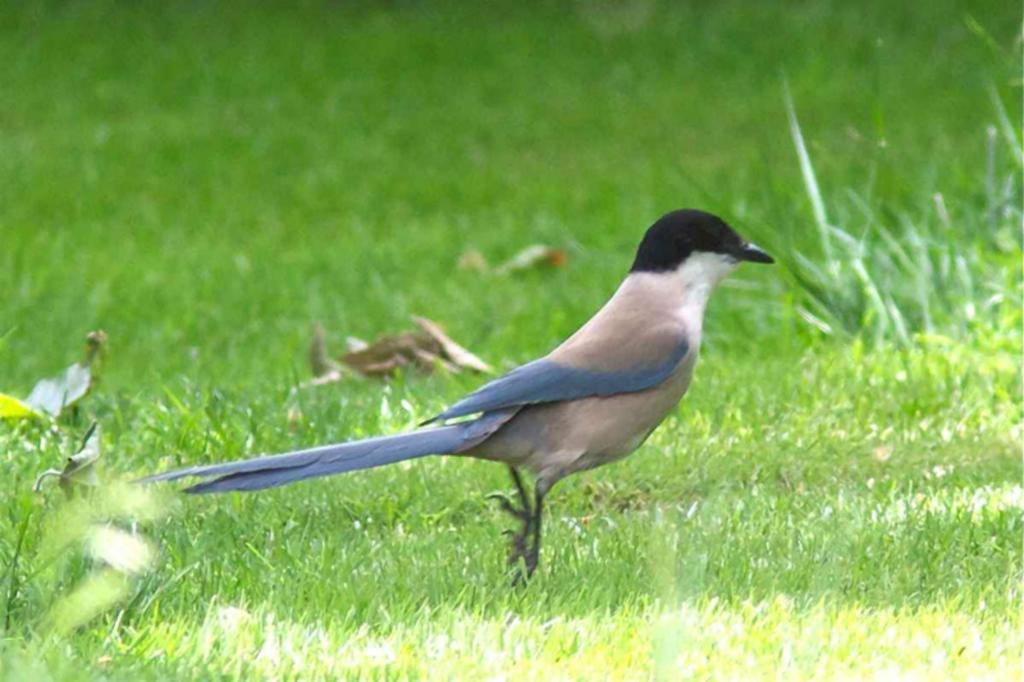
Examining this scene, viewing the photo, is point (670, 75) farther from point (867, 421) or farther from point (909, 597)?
point (909, 597)

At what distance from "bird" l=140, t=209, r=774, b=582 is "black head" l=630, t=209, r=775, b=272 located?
0.02 m

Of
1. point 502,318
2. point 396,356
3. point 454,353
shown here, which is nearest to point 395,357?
point 396,356

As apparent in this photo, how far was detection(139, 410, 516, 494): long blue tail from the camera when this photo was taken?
3982 millimetres

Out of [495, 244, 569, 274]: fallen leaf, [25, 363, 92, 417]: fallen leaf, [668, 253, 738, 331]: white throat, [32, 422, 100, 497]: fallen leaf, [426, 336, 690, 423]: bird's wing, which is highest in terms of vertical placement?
[668, 253, 738, 331]: white throat

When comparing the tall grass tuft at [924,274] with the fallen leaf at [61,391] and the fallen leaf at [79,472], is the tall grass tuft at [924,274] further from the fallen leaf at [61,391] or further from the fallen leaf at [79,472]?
the fallen leaf at [79,472]

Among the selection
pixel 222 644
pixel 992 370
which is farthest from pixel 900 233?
pixel 222 644

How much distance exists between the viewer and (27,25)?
14.8m

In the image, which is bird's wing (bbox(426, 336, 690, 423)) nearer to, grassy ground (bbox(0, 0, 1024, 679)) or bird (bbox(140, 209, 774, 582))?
bird (bbox(140, 209, 774, 582))

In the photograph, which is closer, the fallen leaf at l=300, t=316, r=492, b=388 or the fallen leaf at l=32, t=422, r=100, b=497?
the fallen leaf at l=32, t=422, r=100, b=497

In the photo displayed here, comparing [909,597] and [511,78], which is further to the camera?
[511,78]

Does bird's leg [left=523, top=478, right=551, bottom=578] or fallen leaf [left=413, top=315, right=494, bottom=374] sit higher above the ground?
bird's leg [left=523, top=478, right=551, bottom=578]

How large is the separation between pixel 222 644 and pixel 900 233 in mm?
5246

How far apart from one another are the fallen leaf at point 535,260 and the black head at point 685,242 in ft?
16.0

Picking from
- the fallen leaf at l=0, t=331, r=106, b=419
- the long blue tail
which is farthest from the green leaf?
the long blue tail
